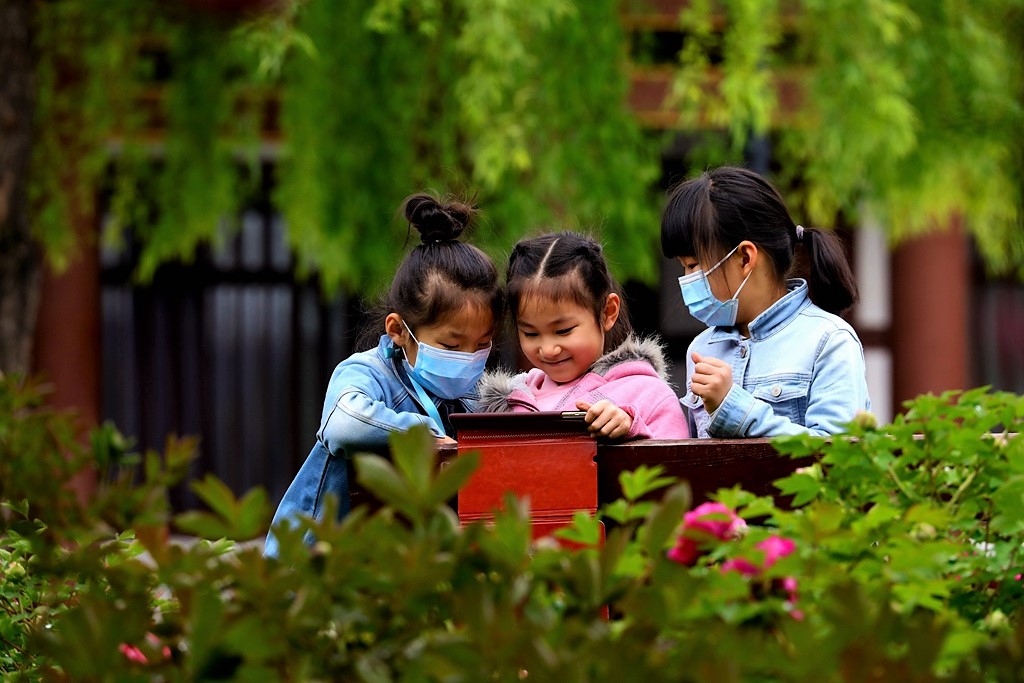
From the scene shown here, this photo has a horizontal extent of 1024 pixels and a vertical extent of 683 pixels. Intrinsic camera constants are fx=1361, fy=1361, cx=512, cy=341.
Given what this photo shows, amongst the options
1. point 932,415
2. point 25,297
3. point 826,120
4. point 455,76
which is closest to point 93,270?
point 25,297

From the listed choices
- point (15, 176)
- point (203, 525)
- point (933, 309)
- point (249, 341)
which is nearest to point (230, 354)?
point (249, 341)

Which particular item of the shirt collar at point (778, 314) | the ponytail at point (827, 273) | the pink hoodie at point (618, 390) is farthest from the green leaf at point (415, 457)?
the ponytail at point (827, 273)

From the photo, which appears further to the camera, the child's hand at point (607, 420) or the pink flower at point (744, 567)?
the child's hand at point (607, 420)

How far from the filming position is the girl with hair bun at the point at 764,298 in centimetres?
251

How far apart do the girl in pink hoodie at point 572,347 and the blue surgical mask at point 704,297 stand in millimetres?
115

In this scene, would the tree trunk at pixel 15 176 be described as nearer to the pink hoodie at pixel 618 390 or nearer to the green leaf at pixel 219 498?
the pink hoodie at pixel 618 390

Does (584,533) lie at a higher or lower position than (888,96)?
lower

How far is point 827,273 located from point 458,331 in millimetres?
770

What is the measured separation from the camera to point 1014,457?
1.57 metres

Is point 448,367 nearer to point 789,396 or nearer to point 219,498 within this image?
point 789,396

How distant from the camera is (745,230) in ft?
8.57

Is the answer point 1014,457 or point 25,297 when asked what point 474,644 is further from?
point 25,297

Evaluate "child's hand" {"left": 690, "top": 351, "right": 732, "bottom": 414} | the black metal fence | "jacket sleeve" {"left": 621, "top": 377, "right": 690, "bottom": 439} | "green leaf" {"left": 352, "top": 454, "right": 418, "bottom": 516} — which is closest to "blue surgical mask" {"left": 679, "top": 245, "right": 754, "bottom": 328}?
"jacket sleeve" {"left": 621, "top": 377, "right": 690, "bottom": 439}

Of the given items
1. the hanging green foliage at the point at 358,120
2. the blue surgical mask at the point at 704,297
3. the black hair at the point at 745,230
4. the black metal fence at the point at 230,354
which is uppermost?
the hanging green foliage at the point at 358,120
